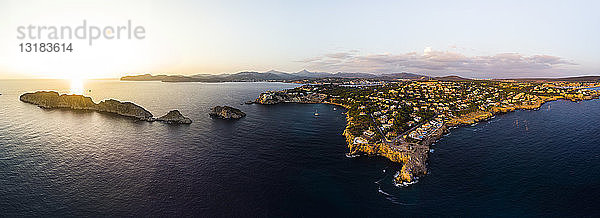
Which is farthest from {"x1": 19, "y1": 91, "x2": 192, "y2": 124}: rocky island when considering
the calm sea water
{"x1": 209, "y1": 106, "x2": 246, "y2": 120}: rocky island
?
the calm sea water

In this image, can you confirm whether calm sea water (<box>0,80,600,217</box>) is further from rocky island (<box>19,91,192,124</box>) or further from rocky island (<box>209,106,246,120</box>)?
rocky island (<box>209,106,246,120</box>)

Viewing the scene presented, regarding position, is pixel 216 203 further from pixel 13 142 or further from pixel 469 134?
pixel 469 134

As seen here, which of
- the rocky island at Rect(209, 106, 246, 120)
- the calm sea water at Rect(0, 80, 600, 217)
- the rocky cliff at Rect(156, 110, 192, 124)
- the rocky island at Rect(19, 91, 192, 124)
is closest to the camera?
the calm sea water at Rect(0, 80, 600, 217)

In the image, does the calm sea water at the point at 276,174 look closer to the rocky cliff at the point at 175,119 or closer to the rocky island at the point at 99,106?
the rocky cliff at the point at 175,119

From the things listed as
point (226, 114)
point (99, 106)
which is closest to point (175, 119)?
point (226, 114)

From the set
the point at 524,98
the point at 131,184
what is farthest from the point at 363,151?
the point at 524,98

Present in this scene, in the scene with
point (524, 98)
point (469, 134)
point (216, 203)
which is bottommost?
point (216, 203)

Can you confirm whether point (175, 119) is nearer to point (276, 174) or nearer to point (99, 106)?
point (99, 106)
